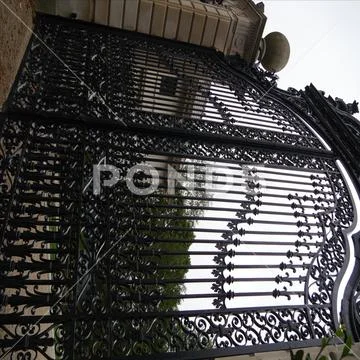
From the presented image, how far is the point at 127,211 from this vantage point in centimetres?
322

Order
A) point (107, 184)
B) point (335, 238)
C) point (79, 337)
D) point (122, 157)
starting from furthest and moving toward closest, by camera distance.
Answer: point (335, 238), point (122, 157), point (107, 184), point (79, 337)

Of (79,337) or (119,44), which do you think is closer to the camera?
(79,337)

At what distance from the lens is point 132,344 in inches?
97.7

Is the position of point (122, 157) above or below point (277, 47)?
below

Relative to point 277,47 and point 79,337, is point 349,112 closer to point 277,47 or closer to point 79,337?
point 277,47

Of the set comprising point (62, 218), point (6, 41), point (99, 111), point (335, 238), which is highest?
point (6, 41)

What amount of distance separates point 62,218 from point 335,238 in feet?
8.63

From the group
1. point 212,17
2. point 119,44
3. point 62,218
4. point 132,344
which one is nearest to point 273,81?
point 212,17

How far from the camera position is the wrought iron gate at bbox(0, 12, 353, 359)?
2559mm

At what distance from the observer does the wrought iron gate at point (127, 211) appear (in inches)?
101

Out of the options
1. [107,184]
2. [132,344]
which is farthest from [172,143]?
[132,344]

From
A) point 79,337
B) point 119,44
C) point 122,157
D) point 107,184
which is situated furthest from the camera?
point 119,44

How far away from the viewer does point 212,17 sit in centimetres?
578

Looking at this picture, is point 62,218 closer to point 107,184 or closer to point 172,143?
point 107,184
